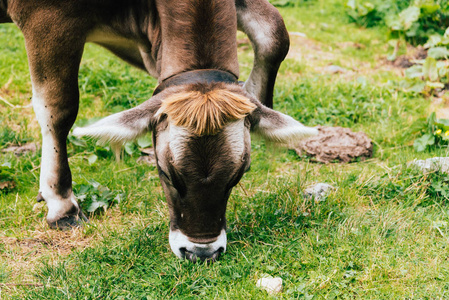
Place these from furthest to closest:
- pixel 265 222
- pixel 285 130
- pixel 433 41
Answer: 1. pixel 433 41
2. pixel 265 222
3. pixel 285 130

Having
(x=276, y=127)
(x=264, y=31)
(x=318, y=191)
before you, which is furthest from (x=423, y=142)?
(x=276, y=127)

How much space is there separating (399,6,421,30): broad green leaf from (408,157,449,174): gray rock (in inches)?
153

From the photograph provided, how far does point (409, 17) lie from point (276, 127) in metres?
5.17

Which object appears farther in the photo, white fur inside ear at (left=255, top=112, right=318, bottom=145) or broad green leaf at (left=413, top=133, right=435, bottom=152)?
broad green leaf at (left=413, top=133, right=435, bottom=152)

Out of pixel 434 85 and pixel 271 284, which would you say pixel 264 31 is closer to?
pixel 271 284

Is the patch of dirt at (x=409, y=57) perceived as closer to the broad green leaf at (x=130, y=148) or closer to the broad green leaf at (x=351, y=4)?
the broad green leaf at (x=351, y=4)

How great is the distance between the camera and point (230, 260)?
128 inches

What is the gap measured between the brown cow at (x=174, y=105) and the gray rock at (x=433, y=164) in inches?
56.5

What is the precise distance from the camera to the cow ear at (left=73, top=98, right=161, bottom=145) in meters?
3.01

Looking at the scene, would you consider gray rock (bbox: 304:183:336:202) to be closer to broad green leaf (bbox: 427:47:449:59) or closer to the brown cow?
the brown cow

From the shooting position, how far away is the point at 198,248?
10.5 ft

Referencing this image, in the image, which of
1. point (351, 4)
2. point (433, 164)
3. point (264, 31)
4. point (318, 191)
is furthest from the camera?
point (351, 4)

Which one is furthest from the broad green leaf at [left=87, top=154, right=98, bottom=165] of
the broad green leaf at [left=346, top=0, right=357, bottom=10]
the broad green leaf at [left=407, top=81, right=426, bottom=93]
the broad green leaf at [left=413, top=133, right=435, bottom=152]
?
the broad green leaf at [left=346, top=0, right=357, bottom=10]

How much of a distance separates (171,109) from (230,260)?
3.37 ft
